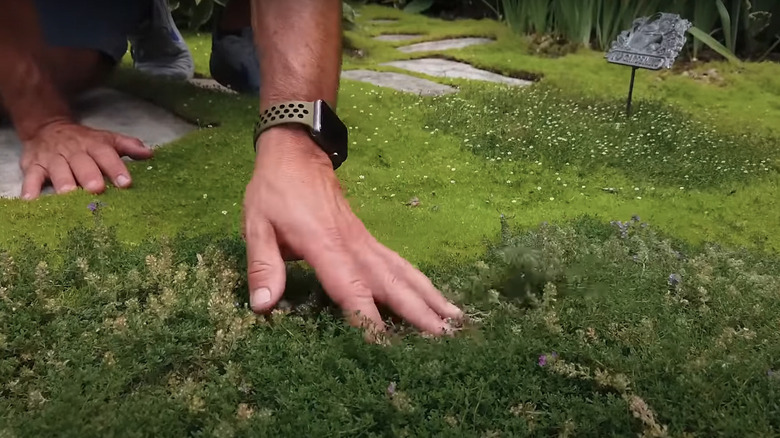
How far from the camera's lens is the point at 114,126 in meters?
3.34

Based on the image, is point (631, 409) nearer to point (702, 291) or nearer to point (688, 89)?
point (702, 291)

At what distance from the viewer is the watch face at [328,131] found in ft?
6.39

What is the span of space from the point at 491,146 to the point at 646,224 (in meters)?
0.94

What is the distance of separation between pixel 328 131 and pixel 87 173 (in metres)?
1.05

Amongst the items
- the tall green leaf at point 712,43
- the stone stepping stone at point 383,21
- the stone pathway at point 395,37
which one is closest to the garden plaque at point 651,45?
the tall green leaf at point 712,43

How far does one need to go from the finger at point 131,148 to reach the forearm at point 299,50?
93 centimetres

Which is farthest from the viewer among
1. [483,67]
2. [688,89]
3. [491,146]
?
[483,67]

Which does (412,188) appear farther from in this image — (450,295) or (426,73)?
(426,73)

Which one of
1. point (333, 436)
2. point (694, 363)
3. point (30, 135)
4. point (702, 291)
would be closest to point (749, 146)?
point (702, 291)

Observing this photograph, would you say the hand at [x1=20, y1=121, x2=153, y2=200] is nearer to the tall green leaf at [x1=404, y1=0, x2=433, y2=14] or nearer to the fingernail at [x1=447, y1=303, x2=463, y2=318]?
the fingernail at [x1=447, y1=303, x2=463, y2=318]

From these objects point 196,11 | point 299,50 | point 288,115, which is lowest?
point 196,11

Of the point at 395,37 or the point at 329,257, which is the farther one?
the point at 395,37

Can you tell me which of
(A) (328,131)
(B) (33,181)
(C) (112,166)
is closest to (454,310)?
(A) (328,131)

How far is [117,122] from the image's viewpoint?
339 centimetres
